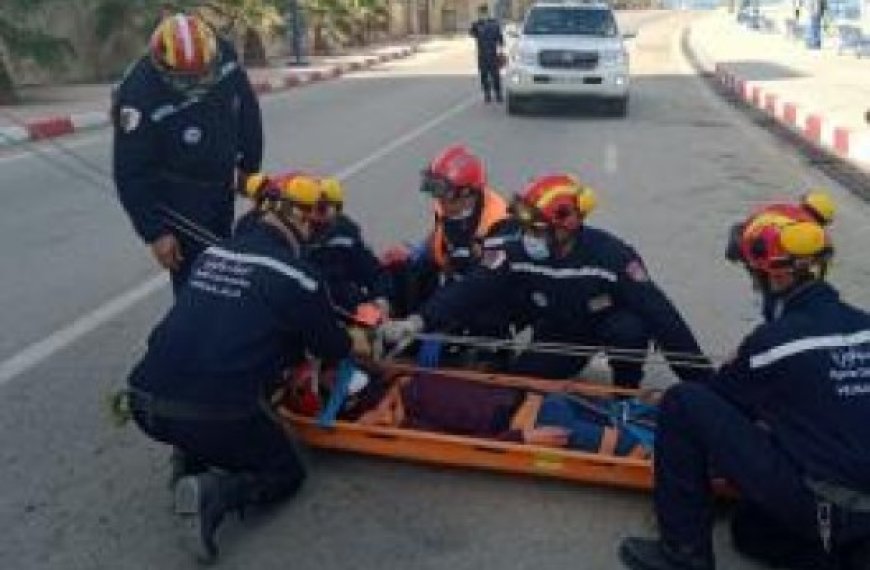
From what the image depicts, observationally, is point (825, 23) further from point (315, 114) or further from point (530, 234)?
point (530, 234)

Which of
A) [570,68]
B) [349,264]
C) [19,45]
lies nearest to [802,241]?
[349,264]

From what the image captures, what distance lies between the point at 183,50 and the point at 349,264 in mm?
1412

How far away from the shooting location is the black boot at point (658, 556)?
14.2 feet

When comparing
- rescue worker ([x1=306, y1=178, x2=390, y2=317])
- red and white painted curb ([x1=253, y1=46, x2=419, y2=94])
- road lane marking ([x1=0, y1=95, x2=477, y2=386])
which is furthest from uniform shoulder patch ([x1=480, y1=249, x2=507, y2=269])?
red and white painted curb ([x1=253, y1=46, x2=419, y2=94])

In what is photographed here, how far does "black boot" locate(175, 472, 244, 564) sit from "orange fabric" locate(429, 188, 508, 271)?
2333 mm

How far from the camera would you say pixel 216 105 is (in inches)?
249

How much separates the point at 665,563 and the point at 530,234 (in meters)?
1.87

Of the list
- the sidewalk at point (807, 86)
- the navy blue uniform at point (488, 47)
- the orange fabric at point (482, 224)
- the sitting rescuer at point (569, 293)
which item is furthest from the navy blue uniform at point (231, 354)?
the navy blue uniform at point (488, 47)

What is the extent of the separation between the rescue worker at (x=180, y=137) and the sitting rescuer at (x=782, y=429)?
2735 millimetres

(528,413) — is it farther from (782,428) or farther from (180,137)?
(180,137)

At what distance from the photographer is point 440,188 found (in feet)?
21.4

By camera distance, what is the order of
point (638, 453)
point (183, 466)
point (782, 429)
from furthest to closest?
point (638, 453), point (183, 466), point (782, 429)

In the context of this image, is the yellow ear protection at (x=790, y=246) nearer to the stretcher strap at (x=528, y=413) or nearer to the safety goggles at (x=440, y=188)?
the stretcher strap at (x=528, y=413)

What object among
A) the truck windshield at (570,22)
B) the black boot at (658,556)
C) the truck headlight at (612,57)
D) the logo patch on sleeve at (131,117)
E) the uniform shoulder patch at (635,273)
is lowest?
the black boot at (658,556)
